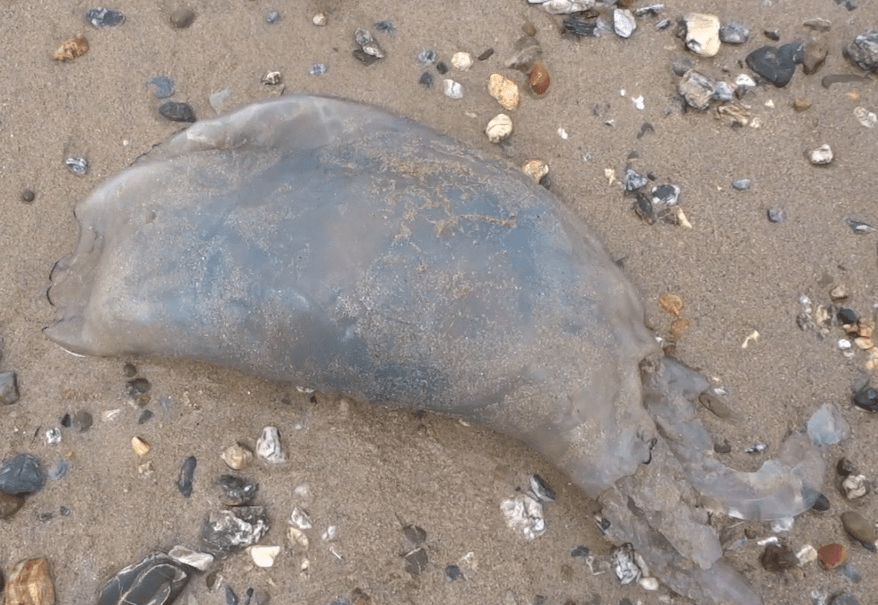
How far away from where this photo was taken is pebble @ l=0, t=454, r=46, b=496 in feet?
8.87

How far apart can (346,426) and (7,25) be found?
95.3 inches

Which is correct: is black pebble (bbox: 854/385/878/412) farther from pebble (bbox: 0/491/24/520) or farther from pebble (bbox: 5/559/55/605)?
pebble (bbox: 0/491/24/520)

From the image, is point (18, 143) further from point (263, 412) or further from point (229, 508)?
point (229, 508)

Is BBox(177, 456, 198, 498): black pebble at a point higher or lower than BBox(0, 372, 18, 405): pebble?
lower

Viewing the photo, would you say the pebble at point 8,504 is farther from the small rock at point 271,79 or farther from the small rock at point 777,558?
the small rock at point 777,558

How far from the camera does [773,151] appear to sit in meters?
3.09

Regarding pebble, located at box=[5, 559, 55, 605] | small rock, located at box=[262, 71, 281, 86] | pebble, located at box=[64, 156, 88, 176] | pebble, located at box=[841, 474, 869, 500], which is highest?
small rock, located at box=[262, 71, 281, 86]

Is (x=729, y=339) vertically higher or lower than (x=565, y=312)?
lower

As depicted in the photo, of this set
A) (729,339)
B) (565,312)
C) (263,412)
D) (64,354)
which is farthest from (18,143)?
(729,339)

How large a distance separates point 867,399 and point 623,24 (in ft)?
6.45

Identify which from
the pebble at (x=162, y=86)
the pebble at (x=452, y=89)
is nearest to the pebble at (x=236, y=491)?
the pebble at (x=162, y=86)

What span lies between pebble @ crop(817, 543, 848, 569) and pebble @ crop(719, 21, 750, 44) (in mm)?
2247

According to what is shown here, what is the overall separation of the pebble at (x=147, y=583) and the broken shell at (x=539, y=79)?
251 cm

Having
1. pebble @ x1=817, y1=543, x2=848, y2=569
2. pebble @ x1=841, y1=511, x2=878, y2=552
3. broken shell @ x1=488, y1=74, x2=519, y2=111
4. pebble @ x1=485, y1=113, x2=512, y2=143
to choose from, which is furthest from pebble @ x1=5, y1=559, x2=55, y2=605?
pebble @ x1=841, y1=511, x2=878, y2=552
